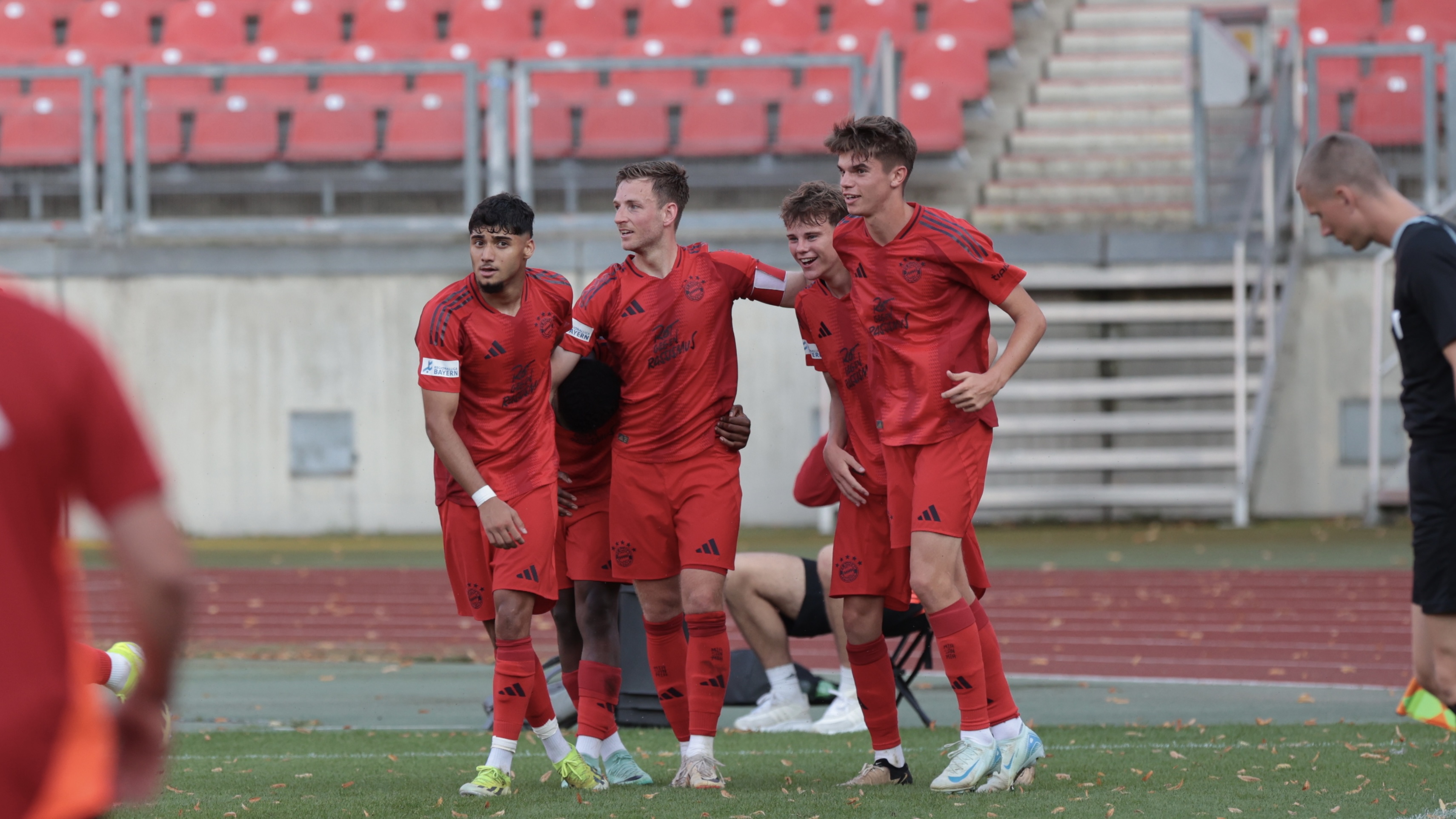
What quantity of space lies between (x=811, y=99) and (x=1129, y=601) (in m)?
5.10

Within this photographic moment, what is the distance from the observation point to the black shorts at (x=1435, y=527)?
412 centimetres

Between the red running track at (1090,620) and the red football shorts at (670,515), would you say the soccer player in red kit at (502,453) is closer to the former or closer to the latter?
the red football shorts at (670,515)

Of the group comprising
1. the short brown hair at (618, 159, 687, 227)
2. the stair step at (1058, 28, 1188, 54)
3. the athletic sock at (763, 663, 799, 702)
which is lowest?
the athletic sock at (763, 663, 799, 702)

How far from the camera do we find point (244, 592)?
1155 cm

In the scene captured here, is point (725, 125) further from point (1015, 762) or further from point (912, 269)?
point (1015, 762)

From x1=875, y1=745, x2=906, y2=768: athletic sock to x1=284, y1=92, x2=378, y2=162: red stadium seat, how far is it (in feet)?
32.6

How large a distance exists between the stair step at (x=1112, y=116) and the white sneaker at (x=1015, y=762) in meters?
12.0

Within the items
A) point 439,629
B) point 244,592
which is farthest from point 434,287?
point 439,629

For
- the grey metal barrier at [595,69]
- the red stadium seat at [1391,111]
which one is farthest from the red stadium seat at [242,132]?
the red stadium seat at [1391,111]

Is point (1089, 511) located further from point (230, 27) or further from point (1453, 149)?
point (230, 27)

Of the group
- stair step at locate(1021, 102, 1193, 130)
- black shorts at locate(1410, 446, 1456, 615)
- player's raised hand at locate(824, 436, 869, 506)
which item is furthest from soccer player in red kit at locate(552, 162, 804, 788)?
stair step at locate(1021, 102, 1193, 130)

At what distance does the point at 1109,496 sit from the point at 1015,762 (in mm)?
9131

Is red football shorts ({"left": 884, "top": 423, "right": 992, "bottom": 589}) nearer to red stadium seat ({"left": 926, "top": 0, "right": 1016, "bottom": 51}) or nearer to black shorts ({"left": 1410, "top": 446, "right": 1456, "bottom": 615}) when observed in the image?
black shorts ({"left": 1410, "top": 446, "right": 1456, "bottom": 615})

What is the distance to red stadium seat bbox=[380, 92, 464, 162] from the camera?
1359 cm
